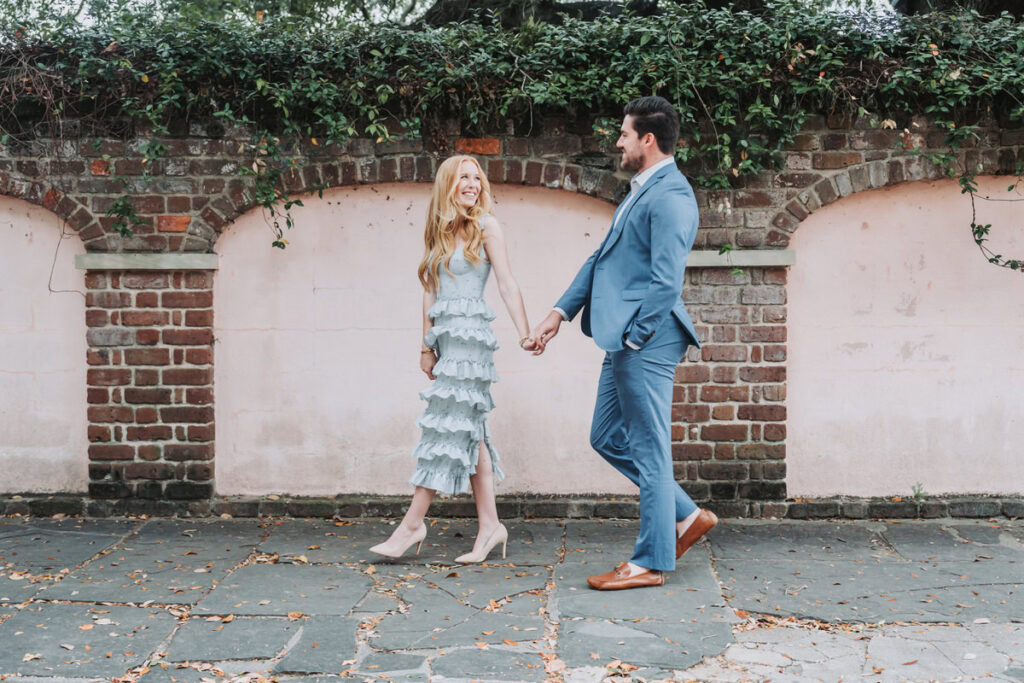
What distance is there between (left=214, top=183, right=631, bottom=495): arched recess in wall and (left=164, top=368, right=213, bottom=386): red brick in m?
0.10

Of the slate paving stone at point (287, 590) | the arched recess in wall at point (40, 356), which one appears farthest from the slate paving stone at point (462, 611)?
the arched recess in wall at point (40, 356)

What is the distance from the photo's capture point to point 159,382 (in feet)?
17.3

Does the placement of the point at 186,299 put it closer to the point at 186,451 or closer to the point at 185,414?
the point at 185,414

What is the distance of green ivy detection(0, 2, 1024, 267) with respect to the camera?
191 inches

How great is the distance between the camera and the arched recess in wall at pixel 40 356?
5305mm

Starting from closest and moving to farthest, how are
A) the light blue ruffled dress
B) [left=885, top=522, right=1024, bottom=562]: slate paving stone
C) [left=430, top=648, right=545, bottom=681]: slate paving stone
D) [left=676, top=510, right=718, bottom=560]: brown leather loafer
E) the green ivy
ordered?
[left=430, top=648, right=545, bottom=681]: slate paving stone < [left=676, top=510, right=718, bottom=560]: brown leather loafer < the light blue ruffled dress < [left=885, top=522, right=1024, bottom=562]: slate paving stone < the green ivy

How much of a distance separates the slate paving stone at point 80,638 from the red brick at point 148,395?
5.38 feet

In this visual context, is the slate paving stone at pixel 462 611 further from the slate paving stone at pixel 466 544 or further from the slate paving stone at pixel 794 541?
the slate paving stone at pixel 794 541

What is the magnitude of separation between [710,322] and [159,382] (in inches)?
119

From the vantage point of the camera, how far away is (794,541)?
187 inches

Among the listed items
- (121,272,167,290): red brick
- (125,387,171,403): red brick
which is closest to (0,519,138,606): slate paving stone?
(125,387,171,403): red brick

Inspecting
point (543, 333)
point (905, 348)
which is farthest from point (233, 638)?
point (905, 348)

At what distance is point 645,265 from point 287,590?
6.57 ft

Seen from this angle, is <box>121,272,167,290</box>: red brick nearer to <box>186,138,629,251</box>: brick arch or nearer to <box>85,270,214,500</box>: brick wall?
<box>85,270,214,500</box>: brick wall
